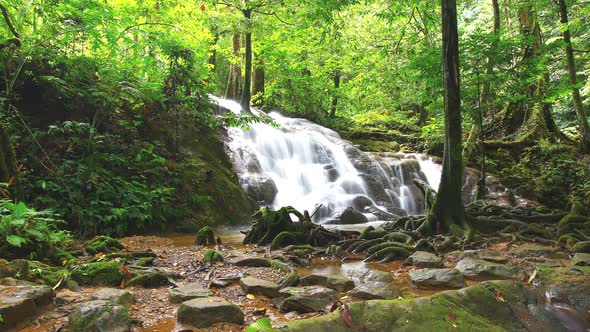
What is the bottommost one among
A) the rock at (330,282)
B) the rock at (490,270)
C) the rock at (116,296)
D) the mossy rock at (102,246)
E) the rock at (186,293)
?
the rock at (490,270)

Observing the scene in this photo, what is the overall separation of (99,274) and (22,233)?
102cm

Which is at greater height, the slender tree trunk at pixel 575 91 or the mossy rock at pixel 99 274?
the slender tree trunk at pixel 575 91

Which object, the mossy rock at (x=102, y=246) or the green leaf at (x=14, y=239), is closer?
the green leaf at (x=14, y=239)

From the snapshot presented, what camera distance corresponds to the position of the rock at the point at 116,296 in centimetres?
339

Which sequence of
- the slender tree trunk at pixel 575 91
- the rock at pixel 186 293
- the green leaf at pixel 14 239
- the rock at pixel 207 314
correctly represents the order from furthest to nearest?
1. the slender tree trunk at pixel 575 91
2. the green leaf at pixel 14 239
3. the rock at pixel 186 293
4. the rock at pixel 207 314

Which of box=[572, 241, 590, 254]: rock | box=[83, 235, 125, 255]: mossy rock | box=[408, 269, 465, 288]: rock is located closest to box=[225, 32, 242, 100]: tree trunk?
box=[83, 235, 125, 255]: mossy rock

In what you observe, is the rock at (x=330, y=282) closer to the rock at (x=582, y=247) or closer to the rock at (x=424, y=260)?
the rock at (x=424, y=260)

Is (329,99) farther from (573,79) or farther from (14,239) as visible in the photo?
(14,239)

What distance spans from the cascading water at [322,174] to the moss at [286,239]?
3.57 metres

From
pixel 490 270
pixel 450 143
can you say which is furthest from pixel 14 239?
pixel 450 143

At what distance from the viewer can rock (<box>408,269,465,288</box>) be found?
14.6 ft

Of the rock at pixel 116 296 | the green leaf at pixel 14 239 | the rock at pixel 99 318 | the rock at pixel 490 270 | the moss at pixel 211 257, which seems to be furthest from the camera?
the moss at pixel 211 257

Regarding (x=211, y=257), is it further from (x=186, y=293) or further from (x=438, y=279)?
(x=438, y=279)

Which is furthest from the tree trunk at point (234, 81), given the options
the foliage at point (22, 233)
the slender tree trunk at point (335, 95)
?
the foliage at point (22, 233)
